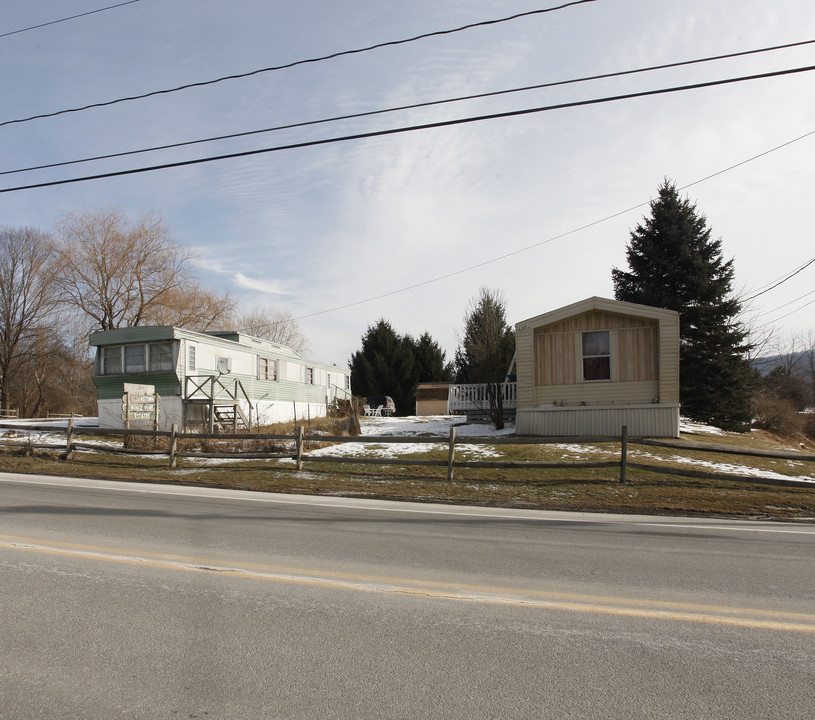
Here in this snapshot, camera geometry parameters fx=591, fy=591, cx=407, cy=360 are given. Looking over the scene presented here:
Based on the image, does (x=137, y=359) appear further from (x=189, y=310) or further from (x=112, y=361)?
(x=189, y=310)

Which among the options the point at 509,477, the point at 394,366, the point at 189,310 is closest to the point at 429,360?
the point at 394,366

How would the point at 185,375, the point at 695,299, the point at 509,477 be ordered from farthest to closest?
the point at 695,299 → the point at 185,375 → the point at 509,477

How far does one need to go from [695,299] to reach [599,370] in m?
12.9

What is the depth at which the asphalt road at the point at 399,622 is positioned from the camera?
3.17m

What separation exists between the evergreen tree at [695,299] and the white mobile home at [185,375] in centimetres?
1977

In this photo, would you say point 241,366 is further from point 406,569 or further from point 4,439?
point 406,569

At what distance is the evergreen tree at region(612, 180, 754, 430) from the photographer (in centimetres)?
2722

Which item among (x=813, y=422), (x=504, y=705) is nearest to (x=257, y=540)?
(x=504, y=705)

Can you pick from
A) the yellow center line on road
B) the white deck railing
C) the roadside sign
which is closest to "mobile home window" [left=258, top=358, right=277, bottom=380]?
the roadside sign

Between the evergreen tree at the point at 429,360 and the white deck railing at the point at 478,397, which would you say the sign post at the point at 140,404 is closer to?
the white deck railing at the point at 478,397

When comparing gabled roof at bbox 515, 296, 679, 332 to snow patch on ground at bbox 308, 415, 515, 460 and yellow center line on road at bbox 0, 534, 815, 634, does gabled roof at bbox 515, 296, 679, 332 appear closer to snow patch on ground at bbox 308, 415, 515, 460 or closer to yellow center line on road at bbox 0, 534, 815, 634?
snow patch on ground at bbox 308, 415, 515, 460

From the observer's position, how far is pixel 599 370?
19078mm

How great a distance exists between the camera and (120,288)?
42.5m

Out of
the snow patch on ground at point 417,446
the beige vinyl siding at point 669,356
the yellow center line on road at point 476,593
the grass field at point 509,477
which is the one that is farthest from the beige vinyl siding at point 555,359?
the yellow center line on road at point 476,593
